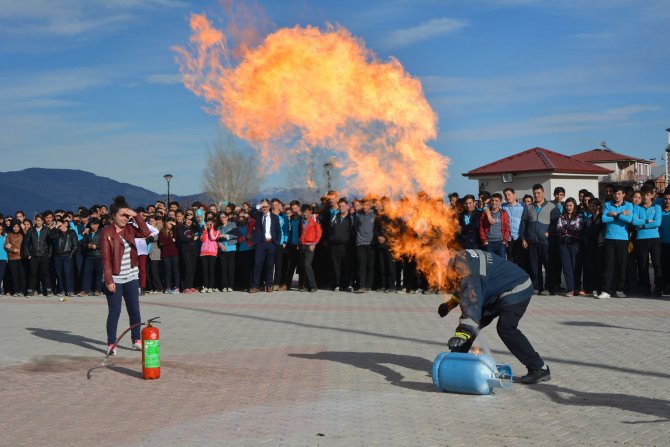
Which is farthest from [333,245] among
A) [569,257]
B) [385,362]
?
[385,362]

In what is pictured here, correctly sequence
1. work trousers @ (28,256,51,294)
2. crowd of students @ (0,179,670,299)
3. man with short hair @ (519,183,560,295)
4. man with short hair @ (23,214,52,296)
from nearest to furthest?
crowd of students @ (0,179,670,299)
man with short hair @ (519,183,560,295)
man with short hair @ (23,214,52,296)
work trousers @ (28,256,51,294)

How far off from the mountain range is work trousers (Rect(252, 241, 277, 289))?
15188mm

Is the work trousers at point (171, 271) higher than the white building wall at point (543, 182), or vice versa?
the white building wall at point (543, 182)

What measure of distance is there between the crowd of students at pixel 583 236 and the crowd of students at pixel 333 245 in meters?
0.03

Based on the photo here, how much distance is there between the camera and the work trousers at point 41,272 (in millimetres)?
20234

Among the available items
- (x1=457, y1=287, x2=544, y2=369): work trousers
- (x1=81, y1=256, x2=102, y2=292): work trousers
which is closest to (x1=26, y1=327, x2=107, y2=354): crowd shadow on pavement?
(x1=457, y1=287, x2=544, y2=369): work trousers

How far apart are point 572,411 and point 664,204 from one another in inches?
404

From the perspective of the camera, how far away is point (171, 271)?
19.8 m

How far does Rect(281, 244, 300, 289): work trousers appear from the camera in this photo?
19.8 metres

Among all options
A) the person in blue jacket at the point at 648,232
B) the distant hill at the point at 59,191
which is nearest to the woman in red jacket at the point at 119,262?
the person in blue jacket at the point at 648,232

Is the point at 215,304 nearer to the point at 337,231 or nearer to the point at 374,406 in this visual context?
the point at 337,231

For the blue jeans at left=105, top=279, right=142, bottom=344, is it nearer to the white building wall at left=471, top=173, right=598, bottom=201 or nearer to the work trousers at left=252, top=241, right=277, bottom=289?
the work trousers at left=252, top=241, right=277, bottom=289

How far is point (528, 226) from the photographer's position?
1680 cm

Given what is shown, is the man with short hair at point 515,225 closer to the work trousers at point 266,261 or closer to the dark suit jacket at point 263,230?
the dark suit jacket at point 263,230
